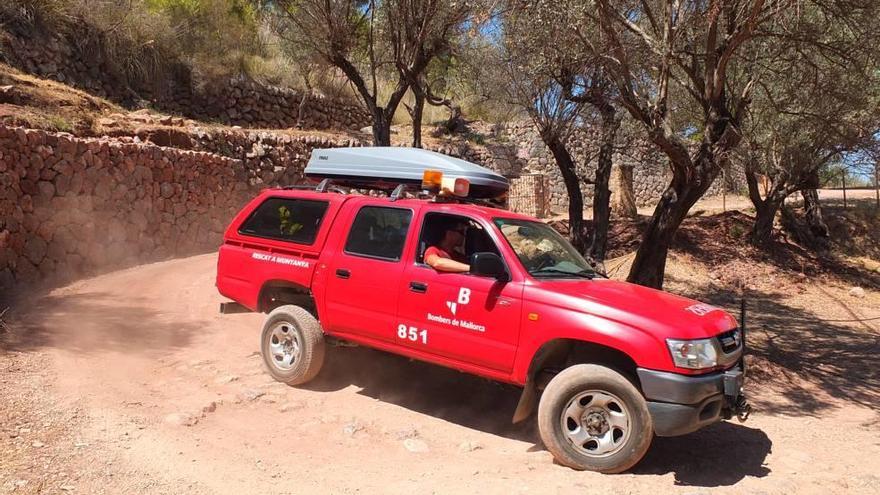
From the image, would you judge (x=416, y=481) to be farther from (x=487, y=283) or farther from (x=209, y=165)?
(x=209, y=165)

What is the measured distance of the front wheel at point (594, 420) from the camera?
4188 mm

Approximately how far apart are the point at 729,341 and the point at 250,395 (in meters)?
3.89

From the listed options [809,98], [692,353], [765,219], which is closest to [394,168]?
[692,353]

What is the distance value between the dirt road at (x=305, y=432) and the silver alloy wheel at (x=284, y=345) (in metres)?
0.25

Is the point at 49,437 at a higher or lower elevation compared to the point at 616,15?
lower

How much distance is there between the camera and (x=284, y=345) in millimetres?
5984

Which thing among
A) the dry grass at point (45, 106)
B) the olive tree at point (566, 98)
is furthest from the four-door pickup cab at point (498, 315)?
the dry grass at point (45, 106)

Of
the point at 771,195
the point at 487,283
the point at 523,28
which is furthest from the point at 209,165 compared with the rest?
the point at 771,195

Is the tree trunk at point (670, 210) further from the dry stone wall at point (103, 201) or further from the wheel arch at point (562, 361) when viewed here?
the dry stone wall at point (103, 201)

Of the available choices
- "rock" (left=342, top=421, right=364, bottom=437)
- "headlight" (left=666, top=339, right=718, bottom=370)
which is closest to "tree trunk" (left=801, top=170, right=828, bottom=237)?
"headlight" (left=666, top=339, right=718, bottom=370)

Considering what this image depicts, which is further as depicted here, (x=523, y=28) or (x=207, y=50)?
(x=207, y=50)

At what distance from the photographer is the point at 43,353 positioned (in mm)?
6094

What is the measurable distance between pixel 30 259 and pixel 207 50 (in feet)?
40.1

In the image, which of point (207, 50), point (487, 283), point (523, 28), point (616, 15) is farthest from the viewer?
point (207, 50)
